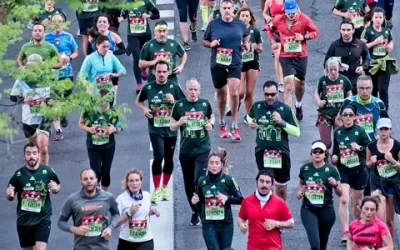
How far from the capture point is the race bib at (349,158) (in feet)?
56.0

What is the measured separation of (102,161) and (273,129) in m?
2.44

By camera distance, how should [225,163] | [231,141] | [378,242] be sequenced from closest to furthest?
1. [378,242]
2. [225,163]
3. [231,141]

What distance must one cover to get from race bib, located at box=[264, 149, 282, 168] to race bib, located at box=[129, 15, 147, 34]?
5.43m

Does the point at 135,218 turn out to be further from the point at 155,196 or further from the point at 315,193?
the point at 155,196

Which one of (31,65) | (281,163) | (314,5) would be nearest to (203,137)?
(281,163)

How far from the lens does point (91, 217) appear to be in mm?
15523

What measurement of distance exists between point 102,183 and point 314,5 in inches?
408

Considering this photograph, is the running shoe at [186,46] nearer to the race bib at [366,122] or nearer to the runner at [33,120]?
the runner at [33,120]

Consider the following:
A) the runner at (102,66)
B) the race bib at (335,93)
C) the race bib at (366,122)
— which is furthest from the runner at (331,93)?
the runner at (102,66)

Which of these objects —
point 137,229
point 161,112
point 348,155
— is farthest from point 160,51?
point 137,229

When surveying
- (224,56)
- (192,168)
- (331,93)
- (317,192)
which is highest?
(224,56)

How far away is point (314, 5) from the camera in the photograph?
90.2 ft

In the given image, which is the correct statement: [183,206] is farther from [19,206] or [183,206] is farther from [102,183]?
[19,206]

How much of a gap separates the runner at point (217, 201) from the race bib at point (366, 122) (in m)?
2.54
